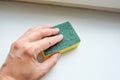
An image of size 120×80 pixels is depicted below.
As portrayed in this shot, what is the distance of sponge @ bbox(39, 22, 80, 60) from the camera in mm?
662

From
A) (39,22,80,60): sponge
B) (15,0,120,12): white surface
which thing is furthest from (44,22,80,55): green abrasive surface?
(15,0,120,12): white surface

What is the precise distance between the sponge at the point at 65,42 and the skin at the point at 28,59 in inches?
0.6

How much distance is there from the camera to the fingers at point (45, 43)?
2.10 feet

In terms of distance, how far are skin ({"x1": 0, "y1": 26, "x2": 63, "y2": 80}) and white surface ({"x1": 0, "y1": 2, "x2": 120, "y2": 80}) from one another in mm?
35

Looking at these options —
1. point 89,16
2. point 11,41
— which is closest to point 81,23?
point 89,16

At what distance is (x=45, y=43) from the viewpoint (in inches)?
25.6

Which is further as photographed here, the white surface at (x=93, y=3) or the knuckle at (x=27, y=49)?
the white surface at (x=93, y=3)

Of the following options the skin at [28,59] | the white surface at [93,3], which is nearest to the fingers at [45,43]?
the skin at [28,59]

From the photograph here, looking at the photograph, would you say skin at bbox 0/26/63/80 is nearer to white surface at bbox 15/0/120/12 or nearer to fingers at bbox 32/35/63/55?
fingers at bbox 32/35/63/55

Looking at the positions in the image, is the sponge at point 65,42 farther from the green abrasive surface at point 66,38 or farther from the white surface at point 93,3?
the white surface at point 93,3

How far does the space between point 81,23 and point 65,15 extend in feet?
0.23

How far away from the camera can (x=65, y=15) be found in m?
0.79

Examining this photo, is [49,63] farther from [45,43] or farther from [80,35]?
[80,35]

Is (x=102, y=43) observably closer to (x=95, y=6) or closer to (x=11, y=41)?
(x=95, y=6)
